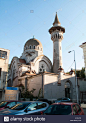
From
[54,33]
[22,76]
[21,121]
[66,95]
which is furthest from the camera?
[54,33]

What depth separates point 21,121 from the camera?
467 centimetres

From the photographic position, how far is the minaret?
1414 inches

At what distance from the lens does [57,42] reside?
3722 cm

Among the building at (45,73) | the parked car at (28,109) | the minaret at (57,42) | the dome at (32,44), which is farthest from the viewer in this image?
the dome at (32,44)

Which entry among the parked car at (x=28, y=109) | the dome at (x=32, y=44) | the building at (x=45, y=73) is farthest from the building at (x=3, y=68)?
the dome at (x=32, y=44)

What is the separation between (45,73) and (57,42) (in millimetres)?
15491

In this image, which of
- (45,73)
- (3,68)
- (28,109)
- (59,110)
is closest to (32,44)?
(45,73)

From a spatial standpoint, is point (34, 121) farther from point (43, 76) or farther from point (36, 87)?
point (36, 87)

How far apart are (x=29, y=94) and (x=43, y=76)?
5.08 meters

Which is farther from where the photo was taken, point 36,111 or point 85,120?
point 36,111

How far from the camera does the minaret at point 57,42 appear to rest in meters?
35.9

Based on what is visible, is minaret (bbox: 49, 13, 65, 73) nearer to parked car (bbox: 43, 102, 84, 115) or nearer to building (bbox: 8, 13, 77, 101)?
building (bbox: 8, 13, 77, 101)

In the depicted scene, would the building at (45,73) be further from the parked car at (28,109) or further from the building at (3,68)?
the parked car at (28,109)

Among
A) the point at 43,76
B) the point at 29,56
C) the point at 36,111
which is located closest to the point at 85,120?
the point at 36,111
